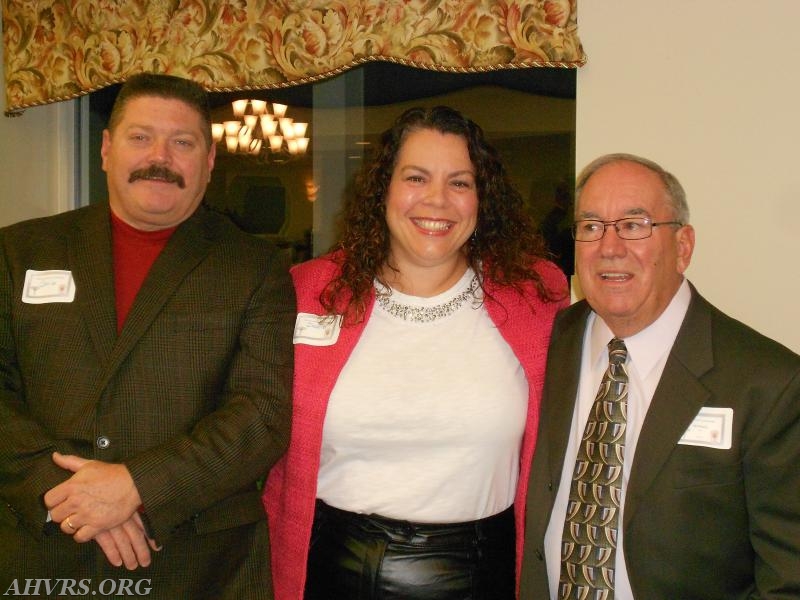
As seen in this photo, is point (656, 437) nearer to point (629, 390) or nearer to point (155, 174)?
point (629, 390)

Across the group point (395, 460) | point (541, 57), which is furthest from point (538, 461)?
point (541, 57)

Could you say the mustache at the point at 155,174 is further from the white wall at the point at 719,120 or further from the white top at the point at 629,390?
the white wall at the point at 719,120

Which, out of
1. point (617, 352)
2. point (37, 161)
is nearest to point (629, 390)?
point (617, 352)

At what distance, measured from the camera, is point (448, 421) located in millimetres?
1971

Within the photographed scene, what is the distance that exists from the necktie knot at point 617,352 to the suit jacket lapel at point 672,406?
4.5 inches

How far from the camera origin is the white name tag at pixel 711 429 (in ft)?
5.27

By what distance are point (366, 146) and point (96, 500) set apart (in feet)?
8.25

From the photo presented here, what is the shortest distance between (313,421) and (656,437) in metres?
0.87

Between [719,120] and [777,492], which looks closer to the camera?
[777,492]

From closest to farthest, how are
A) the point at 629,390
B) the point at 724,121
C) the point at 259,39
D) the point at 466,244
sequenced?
the point at 629,390 < the point at 466,244 < the point at 724,121 < the point at 259,39

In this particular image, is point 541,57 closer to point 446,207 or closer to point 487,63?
point 487,63

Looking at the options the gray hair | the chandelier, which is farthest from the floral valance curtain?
the gray hair

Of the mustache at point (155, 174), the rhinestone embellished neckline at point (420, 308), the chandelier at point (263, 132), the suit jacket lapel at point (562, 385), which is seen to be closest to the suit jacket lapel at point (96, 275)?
the mustache at point (155, 174)

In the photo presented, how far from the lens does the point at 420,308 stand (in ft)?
6.98
